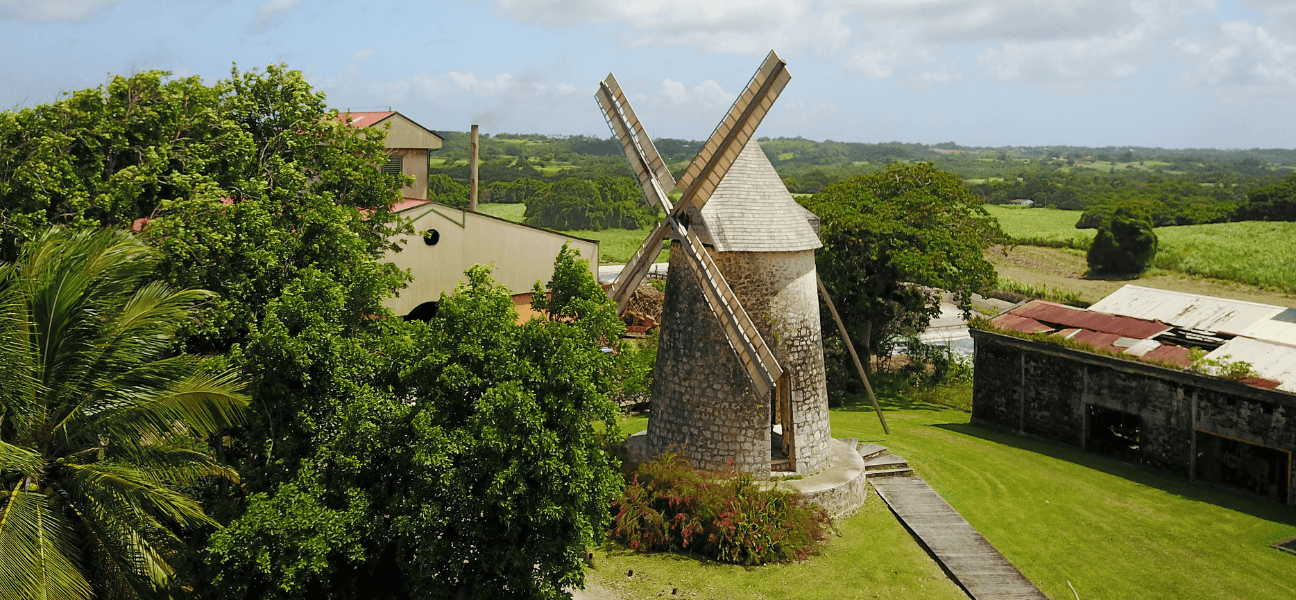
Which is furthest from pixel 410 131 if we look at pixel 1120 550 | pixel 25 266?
pixel 1120 550

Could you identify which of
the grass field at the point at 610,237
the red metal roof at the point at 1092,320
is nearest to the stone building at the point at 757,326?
A: the red metal roof at the point at 1092,320

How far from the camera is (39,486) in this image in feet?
38.5

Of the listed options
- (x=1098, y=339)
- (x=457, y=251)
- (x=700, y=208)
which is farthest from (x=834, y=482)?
(x=457, y=251)

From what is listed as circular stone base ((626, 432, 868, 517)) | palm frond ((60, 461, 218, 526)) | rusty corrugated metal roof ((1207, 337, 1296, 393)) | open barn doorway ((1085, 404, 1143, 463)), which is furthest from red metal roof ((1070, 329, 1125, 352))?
palm frond ((60, 461, 218, 526))

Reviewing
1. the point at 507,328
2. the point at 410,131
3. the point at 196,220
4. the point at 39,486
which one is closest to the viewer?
the point at 39,486

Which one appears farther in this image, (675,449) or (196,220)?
(675,449)

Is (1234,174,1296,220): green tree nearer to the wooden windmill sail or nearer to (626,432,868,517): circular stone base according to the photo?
(626,432,868,517): circular stone base

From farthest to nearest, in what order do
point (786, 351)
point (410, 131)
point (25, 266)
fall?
point (410, 131) → point (786, 351) → point (25, 266)

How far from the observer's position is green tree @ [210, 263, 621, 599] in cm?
1224

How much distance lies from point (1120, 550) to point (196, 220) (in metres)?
18.9

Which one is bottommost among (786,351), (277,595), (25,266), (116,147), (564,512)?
(277,595)

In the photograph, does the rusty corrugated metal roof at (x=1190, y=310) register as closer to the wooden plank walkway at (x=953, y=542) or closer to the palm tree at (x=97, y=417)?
the wooden plank walkway at (x=953, y=542)

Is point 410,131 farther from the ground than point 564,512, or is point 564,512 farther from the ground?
point 410,131

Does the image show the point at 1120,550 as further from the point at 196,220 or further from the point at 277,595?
the point at 196,220
